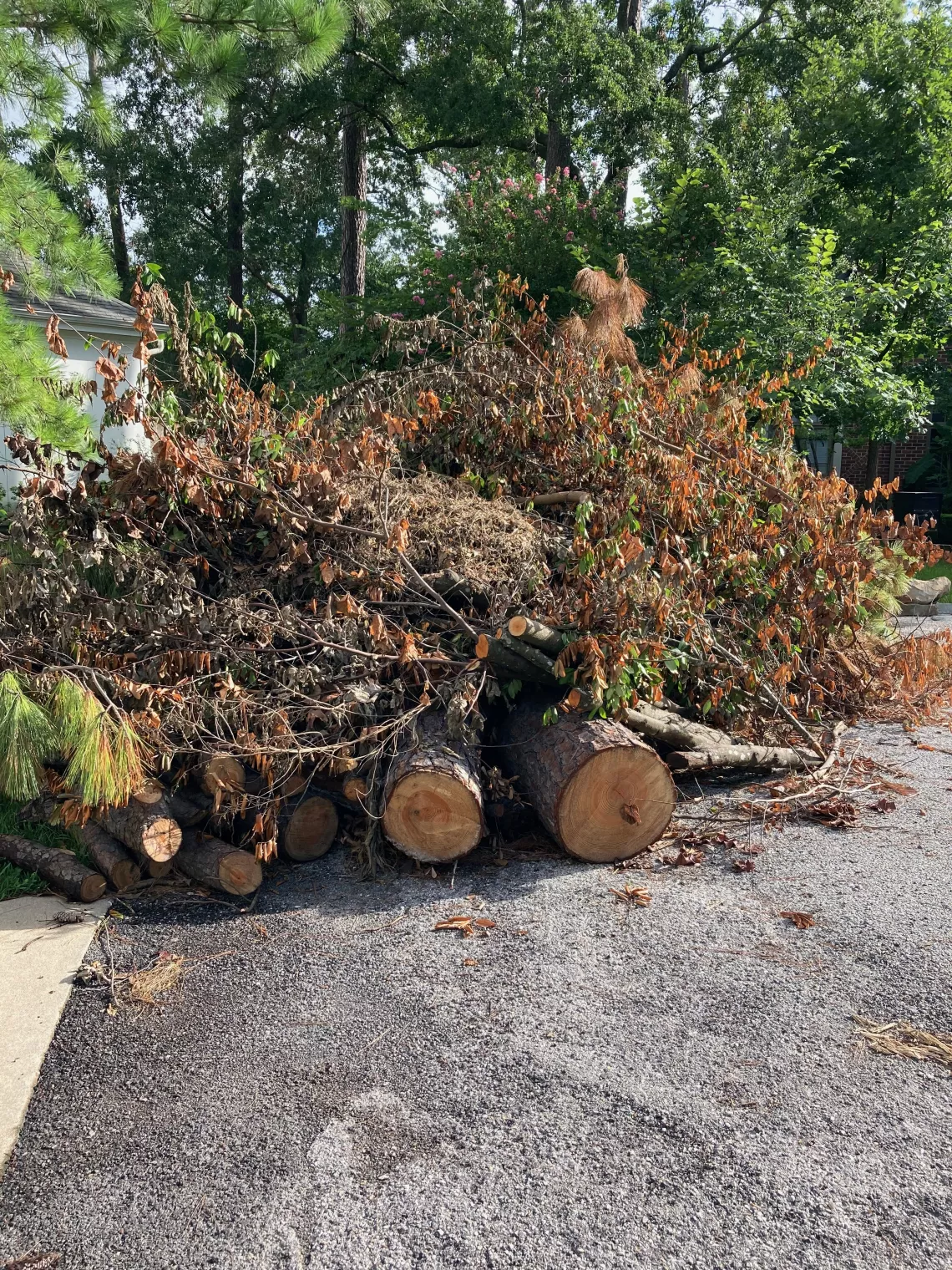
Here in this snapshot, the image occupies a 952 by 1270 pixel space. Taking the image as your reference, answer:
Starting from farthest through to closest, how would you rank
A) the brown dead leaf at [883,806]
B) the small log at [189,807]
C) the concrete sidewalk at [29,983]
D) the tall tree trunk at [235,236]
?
the tall tree trunk at [235,236] < the brown dead leaf at [883,806] < the small log at [189,807] < the concrete sidewalk at [29,983]

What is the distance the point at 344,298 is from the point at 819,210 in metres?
6.51

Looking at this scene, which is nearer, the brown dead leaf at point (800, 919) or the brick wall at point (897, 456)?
the brown dead leaf at point (800, 919)

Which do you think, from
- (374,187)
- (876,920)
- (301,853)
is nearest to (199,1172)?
(301,853)

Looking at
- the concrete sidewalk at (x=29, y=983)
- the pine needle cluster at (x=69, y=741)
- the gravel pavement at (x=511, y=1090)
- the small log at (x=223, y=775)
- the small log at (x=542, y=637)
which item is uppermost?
the small log at (x=542, y=637)

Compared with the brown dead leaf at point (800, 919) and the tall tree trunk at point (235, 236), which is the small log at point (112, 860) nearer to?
the brown dead leaf at point (800, 919)

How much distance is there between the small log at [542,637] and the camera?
4.39 metres

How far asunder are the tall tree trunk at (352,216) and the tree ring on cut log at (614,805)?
45.7 ft

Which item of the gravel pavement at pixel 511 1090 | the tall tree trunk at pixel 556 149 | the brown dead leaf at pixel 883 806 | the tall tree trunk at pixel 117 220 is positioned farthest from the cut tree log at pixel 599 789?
the tall tree trunk at pixel 117 220

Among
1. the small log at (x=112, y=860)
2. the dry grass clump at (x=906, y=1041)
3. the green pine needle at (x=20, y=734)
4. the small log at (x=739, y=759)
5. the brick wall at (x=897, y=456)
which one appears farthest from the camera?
the brick wall at (x=897, y=456)

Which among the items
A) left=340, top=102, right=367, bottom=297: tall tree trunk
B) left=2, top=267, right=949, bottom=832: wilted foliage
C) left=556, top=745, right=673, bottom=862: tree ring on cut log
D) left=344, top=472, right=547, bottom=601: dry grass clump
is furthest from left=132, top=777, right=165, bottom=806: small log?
left=340, top=102, right=367, bottom=297: tall tree trunk

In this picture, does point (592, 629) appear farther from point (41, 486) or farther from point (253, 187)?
point (253, 187)

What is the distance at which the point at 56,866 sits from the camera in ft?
13.4

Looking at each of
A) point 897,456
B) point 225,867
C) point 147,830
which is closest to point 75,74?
point 147,830

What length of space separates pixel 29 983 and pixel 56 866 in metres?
0.82
